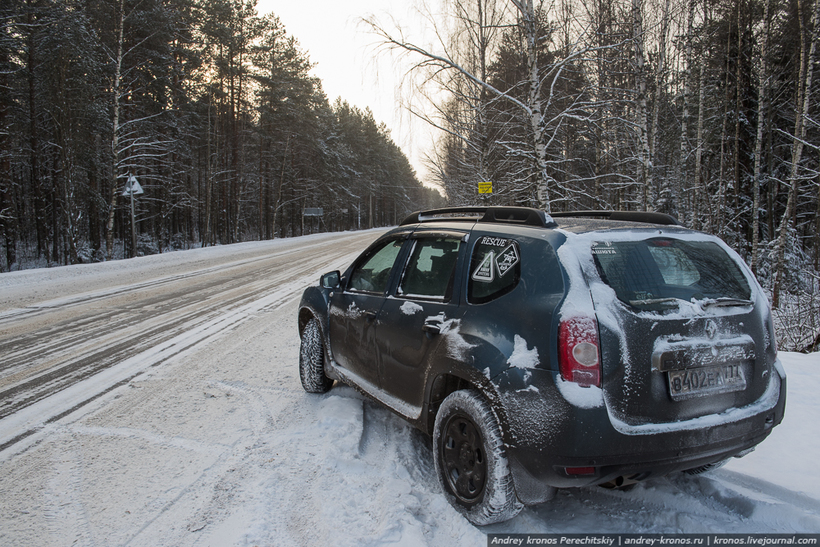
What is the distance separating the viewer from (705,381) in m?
2.13

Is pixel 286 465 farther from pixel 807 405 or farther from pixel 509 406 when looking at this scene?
pixel 807 405

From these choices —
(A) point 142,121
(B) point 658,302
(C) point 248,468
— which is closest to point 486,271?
(B) point 658,302

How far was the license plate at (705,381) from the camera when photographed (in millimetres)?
2068

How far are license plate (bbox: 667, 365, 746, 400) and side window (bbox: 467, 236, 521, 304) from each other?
35.3 inches

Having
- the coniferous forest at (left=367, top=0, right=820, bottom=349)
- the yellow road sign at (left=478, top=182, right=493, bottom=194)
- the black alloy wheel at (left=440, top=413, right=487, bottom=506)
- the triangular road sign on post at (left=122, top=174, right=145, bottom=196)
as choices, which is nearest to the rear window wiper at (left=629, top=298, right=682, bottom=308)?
the black alloy wheel at (left=440, top=413, right=487, bottom=506)

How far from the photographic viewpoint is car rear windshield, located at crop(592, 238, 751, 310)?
2168 millimetres

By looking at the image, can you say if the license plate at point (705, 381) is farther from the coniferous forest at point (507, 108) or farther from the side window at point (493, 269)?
the coniferous forest at point (507, 108)

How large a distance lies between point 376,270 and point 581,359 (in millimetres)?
2006

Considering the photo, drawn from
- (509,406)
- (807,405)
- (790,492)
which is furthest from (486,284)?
(807,405)

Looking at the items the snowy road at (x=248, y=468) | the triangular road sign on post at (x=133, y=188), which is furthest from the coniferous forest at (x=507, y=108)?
the snowy road at (x=248, y=468)

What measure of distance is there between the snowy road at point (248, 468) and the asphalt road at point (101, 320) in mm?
38

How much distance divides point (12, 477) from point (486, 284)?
3226mm

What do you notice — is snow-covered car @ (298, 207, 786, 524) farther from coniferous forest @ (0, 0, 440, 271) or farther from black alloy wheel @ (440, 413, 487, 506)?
coniferous forest @ (0, 0, 440, 271)

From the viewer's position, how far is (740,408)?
221cm
